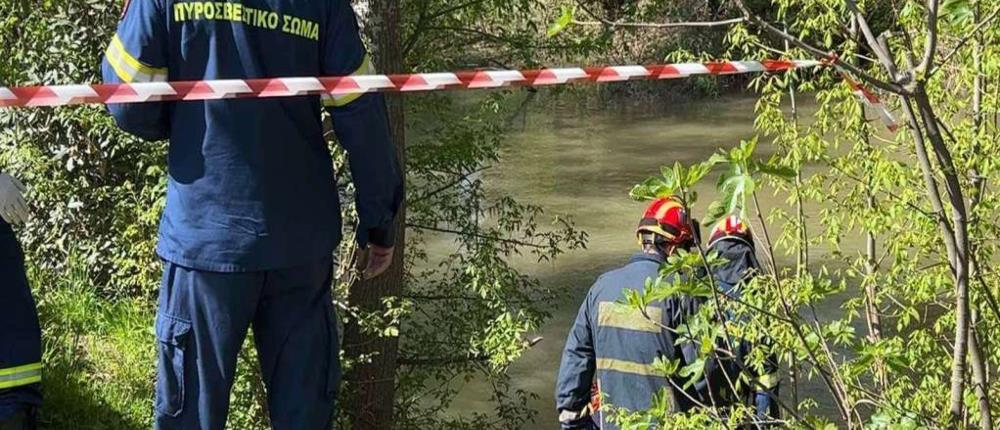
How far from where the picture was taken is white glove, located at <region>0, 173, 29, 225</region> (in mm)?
3518

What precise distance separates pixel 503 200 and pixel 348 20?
3248mm

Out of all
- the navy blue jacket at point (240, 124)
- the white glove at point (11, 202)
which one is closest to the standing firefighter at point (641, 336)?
the navy blue jacket at point (240, 124)

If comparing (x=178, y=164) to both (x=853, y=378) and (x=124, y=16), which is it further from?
(x=853, y=378)

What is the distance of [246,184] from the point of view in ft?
10.2

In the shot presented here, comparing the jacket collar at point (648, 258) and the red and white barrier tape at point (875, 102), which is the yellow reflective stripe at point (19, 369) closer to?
the jacket collar at point (648, 258)

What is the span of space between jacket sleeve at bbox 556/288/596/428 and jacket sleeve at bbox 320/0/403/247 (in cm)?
133

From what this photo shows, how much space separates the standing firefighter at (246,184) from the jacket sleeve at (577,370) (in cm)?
131

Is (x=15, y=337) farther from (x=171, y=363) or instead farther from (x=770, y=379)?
(x=770, y=379)

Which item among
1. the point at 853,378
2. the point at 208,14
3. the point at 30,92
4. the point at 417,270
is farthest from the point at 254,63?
the point at 417,270

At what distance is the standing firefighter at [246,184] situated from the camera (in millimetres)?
3078

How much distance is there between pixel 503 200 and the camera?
644cm

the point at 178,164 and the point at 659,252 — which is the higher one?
the point at 178,164

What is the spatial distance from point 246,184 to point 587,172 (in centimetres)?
1236

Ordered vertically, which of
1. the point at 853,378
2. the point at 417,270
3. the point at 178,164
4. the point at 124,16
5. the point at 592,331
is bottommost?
the point at 417,270
